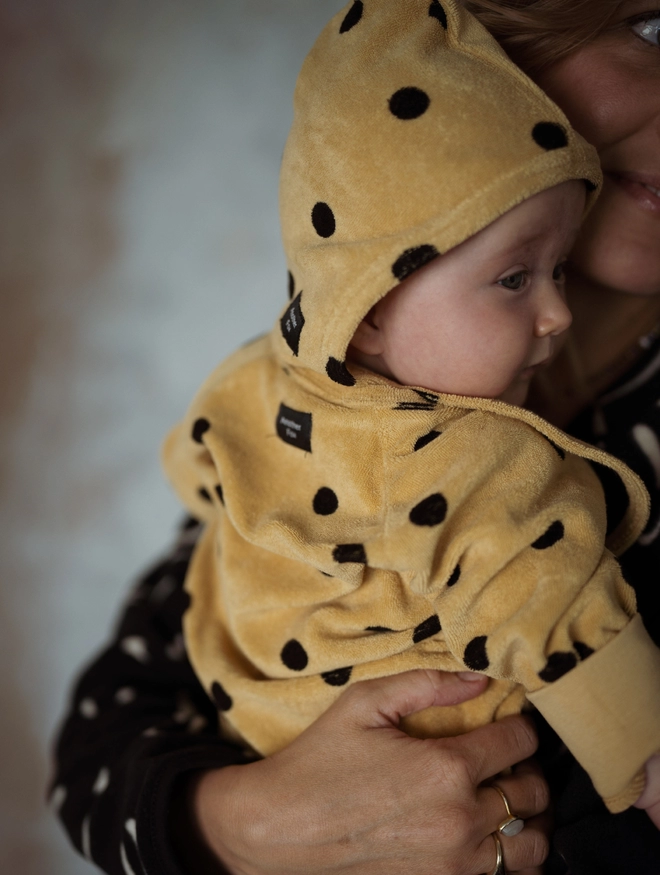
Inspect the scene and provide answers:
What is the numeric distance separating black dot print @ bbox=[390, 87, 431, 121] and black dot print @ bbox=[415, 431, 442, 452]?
0.31 meters

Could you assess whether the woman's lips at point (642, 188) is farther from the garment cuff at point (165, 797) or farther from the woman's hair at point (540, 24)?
the garment cuff at point (165, 797)

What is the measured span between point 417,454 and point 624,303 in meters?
0.48

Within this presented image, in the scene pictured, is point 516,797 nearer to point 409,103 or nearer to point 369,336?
point 369,336

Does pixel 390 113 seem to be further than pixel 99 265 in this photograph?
No

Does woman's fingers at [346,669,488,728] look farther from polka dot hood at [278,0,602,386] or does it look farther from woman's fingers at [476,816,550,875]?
polka dot hood at [278,0,602,386]

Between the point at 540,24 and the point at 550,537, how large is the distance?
0.54m

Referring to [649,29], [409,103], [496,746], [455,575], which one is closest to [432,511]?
[455,575]

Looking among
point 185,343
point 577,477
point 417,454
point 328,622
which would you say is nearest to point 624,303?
point 577,477

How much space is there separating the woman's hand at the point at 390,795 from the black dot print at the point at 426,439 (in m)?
0.27

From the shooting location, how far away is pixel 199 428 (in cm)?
100

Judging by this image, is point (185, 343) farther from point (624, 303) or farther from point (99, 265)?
point (624, 303)

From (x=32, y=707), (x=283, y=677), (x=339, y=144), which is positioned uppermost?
(x=339, y=144)

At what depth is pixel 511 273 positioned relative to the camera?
2.53ft

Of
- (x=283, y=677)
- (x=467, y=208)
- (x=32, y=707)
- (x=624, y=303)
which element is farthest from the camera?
(x=32, y=707)
